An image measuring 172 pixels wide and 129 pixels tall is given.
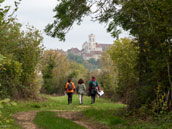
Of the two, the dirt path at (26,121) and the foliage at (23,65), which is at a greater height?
the foliage at (23,65)

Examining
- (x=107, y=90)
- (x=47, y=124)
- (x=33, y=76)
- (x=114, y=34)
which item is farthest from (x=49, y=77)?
(x=47, y=124)

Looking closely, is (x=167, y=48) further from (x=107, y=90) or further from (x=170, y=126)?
(x=107, y=90)

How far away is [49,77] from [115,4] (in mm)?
34644

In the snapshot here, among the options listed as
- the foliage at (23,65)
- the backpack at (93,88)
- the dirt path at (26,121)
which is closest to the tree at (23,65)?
the foliage at (23,65)

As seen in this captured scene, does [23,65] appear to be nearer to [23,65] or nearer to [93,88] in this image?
[23,65]

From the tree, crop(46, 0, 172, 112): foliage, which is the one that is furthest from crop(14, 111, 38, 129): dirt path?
the tree

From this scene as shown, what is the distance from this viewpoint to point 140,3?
1133 cm

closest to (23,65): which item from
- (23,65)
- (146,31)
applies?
(23,65)

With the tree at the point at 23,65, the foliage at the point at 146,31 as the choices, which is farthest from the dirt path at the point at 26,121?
the tree at the point at 23,65

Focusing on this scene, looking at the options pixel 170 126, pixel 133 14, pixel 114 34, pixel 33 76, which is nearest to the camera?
pixel 170 126

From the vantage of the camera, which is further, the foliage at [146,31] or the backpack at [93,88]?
the backpack at [93,88]

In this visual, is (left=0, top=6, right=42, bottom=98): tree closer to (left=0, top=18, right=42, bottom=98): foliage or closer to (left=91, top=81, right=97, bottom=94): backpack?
(left=0, top=18, right=42, bottom=98): foliage

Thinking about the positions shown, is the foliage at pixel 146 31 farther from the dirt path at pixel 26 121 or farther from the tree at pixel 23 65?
the tree at pixel 23 65

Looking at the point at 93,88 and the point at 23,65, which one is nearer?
the point at 93,88
